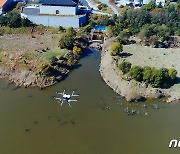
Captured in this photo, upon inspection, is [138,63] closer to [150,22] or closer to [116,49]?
[116,49]

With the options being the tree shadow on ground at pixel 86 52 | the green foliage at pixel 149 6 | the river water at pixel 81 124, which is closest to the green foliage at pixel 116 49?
the tree shadow on ground at pixel 86 52

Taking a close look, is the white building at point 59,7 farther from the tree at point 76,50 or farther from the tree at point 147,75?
the tree at point 147,75

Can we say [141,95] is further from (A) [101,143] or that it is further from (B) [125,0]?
(B) [125,0]

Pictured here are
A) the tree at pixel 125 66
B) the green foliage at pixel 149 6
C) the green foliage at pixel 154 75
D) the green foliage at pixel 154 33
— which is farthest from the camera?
the green foliage at pixel 149 6

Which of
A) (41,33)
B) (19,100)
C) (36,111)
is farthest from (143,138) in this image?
(41,33)

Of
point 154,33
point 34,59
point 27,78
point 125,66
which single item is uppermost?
Answer: point 154,33

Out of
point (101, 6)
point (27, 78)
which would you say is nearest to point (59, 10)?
point (101, 6)
